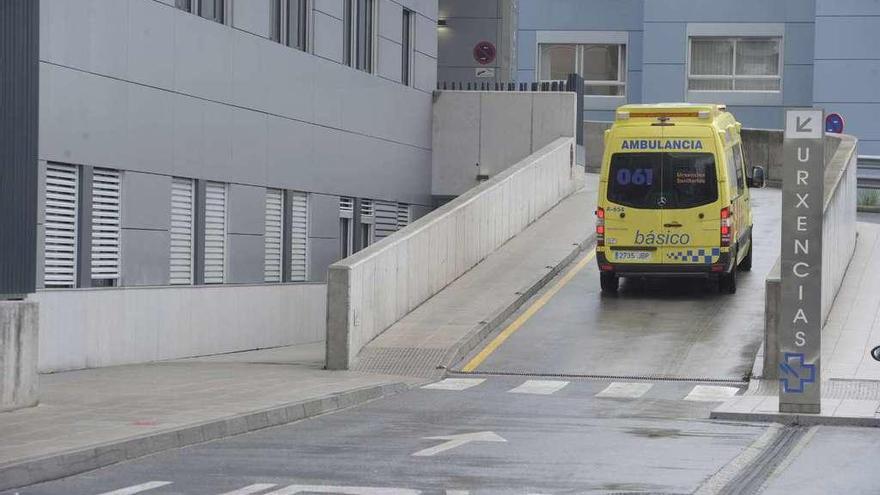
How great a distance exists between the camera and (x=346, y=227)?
104 feet

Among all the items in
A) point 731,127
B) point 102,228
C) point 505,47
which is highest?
point 505,47

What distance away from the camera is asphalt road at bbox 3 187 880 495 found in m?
11.3

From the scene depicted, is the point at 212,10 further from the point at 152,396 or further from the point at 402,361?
the point at 152,396

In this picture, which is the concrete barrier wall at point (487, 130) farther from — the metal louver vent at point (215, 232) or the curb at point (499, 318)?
the metal louver vent at point (215, 232)

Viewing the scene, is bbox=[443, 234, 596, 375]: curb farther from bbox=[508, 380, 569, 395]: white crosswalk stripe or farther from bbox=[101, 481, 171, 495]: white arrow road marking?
bbox=[101, 481, 171, 495]: white arrow road marking

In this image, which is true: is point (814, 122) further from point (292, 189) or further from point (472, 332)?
point (292, 189)

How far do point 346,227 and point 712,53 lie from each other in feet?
88.5

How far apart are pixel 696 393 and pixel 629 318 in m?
5.43

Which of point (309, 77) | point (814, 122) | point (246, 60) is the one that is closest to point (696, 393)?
point (814, 122)

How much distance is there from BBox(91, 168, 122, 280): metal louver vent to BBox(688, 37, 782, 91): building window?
36285mm

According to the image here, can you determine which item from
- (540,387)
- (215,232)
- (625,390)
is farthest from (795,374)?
(215,232)

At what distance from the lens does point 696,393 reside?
1823cm

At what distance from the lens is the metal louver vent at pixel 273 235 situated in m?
27.4

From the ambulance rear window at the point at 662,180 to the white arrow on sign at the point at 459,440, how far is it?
11248mm
